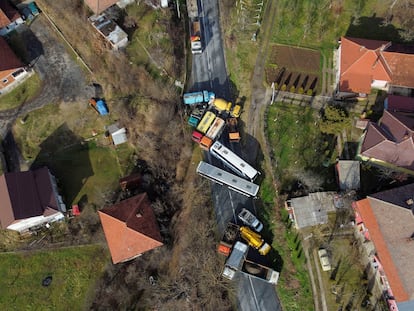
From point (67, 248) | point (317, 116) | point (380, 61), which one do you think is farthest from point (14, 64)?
point (380, 61)

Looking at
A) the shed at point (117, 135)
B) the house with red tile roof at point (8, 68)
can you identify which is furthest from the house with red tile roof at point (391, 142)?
the house with red tile roof at point (8, 68)

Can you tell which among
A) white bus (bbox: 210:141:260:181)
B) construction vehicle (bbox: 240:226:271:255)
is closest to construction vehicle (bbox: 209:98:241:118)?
white bus (bbox: 210:141:260:181)

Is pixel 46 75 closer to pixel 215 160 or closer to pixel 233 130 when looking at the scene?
pixel 215 160

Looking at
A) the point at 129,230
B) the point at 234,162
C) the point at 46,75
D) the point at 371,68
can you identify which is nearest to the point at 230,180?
the point at 234,162

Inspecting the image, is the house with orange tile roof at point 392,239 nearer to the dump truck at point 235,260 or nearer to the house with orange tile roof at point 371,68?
the dump truck at point 235,260

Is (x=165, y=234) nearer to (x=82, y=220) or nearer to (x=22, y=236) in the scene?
(x=82, y=220)
